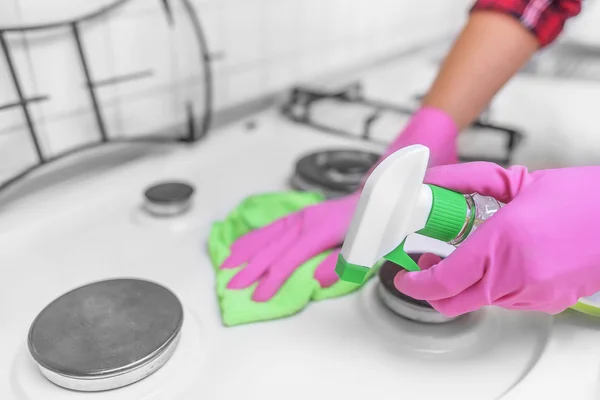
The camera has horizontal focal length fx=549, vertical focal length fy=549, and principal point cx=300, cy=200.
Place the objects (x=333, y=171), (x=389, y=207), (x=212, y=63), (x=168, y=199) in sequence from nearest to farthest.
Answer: (x=389, y=207)
(x=168, y=199)
(x=333, y=171)
(x=212, y=63)

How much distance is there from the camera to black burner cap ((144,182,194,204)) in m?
0.65

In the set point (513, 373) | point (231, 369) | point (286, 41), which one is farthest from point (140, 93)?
point (513, 373)

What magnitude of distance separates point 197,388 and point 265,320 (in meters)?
0.10

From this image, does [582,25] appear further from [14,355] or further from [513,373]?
[14,355]

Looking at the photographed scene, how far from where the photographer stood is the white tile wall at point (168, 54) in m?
0.65

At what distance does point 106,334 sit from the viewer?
0.44 metres

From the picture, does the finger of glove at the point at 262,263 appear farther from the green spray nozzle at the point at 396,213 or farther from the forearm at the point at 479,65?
the forearm at the point at 479,65

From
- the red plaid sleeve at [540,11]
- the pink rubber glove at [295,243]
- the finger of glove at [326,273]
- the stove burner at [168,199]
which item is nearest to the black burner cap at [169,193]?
the stove burner at [168,199]

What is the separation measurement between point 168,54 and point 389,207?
0.53 m

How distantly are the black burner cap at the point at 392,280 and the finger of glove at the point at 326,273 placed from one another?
0.05 meters

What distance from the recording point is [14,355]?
46 cm

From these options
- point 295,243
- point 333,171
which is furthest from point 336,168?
point 295,243

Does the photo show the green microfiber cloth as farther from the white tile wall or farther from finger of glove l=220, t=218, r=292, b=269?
the white tile wall

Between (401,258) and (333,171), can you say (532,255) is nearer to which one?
(401,258)
